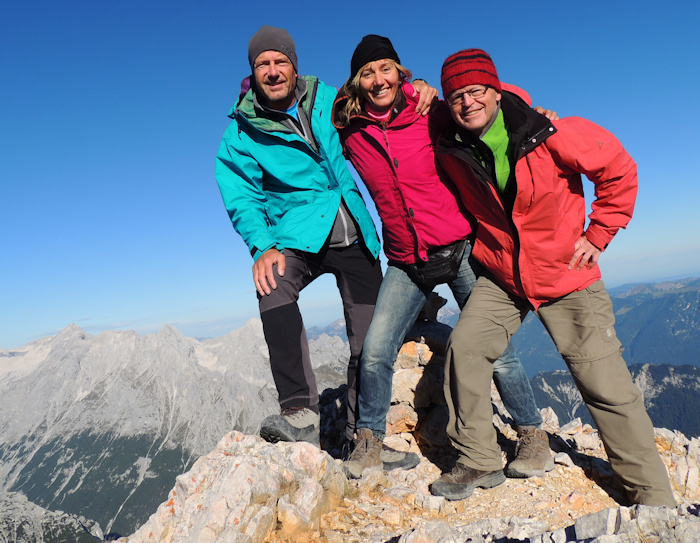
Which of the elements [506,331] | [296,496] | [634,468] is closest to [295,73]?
[506,331]

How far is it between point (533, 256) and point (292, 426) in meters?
4.37

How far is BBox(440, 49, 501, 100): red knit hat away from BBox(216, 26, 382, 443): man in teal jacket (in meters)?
2.10

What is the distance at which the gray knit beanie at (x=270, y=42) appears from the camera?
261 inches

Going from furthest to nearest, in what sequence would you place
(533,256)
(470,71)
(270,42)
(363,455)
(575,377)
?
1. (363,455)
2. (270,42)
3. (575,377)
4. (533,256)
5. (470,71)

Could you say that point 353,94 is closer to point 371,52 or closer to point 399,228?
point 371,52

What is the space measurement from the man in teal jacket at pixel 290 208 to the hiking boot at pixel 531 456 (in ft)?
9.99

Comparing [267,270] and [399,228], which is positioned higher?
[399,228]

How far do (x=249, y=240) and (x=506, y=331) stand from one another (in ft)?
14.0

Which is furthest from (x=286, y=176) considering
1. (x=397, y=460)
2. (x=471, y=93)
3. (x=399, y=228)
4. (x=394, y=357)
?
(x=397, y=460)

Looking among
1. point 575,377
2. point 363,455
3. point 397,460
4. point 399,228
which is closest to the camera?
point 575,377

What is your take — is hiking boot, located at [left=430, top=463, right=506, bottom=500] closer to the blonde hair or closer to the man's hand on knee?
the man's hand on knee

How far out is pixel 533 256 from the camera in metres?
6.07

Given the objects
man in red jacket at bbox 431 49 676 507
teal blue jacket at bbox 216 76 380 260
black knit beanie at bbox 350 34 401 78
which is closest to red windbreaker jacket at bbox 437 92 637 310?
man in red jacket at bbox 431 49 676 507

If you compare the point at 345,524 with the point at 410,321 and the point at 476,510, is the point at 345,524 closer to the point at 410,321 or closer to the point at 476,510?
the point at 476,510
